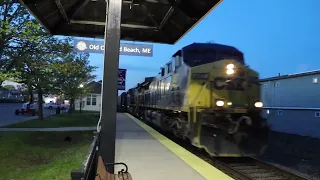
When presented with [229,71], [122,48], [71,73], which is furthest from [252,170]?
[71,73]

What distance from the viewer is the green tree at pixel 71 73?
15.1m

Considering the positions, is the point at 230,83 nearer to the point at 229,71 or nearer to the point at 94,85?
the point at 229,71

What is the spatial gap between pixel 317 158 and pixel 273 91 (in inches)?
513

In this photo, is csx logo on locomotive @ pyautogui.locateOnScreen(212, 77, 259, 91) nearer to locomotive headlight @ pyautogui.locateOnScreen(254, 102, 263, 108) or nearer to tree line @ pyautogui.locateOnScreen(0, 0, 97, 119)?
locomotive headlight @ pyautogui.locateOnScreen(254, 102, 263, 108)

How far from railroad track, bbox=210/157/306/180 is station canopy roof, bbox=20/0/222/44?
3656 millimetres

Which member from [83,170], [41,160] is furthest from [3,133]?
[83,170]

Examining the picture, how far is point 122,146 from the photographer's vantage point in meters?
10.9

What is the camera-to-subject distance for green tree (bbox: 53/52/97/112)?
15070mm

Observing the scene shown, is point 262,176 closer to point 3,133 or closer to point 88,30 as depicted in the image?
point 88,30

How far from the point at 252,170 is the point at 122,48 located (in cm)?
472

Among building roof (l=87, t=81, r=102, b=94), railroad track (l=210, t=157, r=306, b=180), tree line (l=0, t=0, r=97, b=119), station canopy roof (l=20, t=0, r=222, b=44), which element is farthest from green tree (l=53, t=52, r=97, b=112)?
railroad track (l=210, t=157, r=306, b=180)

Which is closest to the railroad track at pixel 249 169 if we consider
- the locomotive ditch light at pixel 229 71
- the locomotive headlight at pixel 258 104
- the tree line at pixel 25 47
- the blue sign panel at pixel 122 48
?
the locomotive headlight at pixel 258 104

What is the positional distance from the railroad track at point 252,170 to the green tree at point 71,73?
825 centimetres

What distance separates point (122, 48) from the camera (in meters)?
8.21
